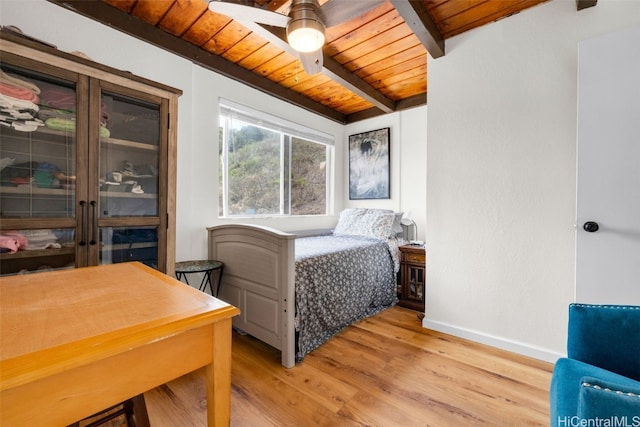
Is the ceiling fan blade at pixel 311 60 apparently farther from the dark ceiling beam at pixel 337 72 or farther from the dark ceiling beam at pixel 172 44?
the dark ceiling beam at pixel 172 44

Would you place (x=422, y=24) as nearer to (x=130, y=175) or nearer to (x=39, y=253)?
(x=130, y=175)

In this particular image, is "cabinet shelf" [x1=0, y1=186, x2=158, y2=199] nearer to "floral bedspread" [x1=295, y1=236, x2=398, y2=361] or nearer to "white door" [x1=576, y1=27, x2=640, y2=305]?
"floral bedspread" [x1=295, y1=236, x2=398, y2=361]

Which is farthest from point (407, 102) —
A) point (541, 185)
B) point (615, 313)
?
point (615, 313)

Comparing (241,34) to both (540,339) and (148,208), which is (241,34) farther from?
(540,339)

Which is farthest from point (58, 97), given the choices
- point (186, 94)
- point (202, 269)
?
point (202, 269)

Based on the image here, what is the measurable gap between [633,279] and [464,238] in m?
0.90

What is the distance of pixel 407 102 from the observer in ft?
11.0

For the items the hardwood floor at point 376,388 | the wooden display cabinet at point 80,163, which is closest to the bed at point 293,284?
the hardwood floor at point 376,388

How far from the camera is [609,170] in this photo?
1.43 m

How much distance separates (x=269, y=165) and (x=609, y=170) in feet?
8.92

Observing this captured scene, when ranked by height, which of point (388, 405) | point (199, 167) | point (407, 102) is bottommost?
point (388, 405)

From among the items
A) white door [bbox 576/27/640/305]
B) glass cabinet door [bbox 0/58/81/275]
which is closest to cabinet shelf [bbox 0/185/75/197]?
glass cabinet door [bbox 0/58/81/275]

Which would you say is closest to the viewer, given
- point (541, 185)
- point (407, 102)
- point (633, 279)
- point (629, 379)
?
point (629, 379)

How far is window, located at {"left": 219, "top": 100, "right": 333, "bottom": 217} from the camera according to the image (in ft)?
8.75
